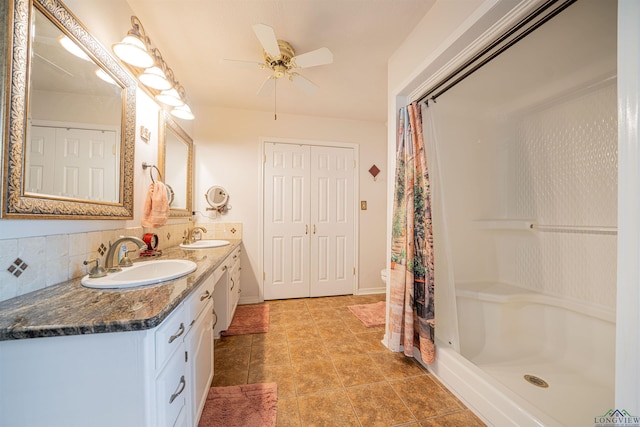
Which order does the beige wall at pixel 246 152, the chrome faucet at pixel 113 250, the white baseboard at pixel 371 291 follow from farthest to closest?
the white baseboard at pixel 371 291, the beige wall at pixel 246 152, the chrome faucet at pixel 113 250

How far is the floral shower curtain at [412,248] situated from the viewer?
58.6 inches

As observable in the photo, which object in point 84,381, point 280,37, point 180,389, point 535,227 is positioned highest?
point 280,37

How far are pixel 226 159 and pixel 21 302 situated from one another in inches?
88.0

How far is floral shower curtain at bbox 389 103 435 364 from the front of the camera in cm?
149

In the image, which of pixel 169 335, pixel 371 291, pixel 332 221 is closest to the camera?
pixel 169 335

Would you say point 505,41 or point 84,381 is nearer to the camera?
point 84,381

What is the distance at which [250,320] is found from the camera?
7.47 ft

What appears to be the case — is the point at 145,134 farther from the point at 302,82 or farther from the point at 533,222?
the point at 533,222

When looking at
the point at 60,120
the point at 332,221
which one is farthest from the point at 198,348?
the point at 332,221

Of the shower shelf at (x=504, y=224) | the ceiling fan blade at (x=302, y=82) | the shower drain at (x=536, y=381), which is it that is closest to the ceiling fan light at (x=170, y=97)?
the ceiling fan blade at (x=302, y=82)

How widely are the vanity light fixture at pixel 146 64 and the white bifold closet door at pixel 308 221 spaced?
1.24 m

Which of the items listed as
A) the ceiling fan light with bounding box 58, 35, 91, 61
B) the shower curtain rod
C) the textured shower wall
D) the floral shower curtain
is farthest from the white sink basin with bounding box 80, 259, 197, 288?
the textured shower wall

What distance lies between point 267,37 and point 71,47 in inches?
37.1

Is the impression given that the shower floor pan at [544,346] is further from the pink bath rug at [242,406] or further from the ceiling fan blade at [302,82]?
the ceiling fan blade at [302,82]
